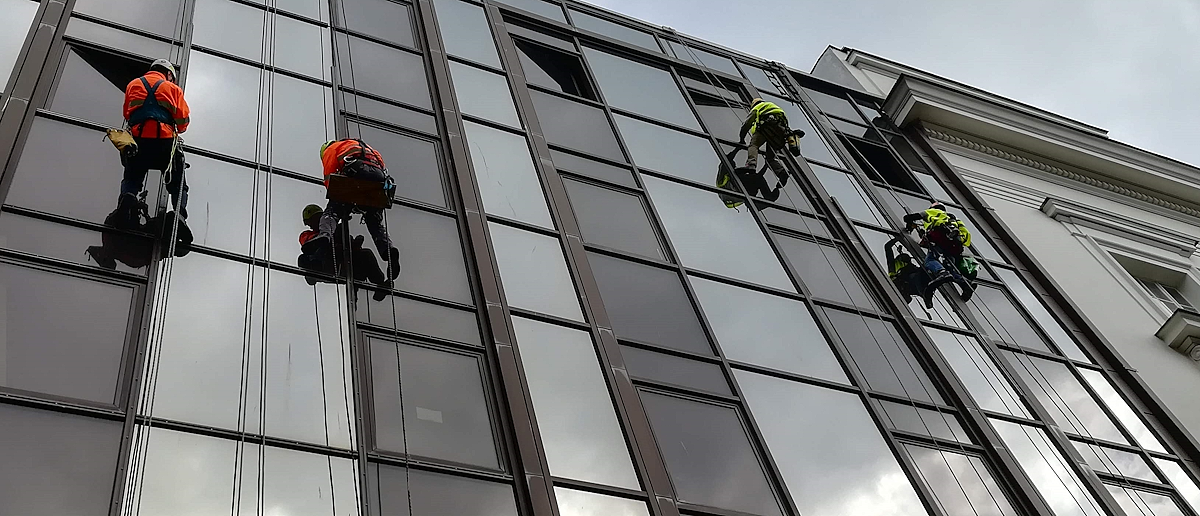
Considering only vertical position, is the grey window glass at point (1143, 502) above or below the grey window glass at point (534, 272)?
below

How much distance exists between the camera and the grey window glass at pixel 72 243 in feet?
26.4

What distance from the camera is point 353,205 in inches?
395

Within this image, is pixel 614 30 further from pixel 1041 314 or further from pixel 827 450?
pixel 827 450

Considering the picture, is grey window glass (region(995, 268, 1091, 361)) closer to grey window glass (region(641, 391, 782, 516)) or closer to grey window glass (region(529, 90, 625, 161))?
grey window glass (region(529, 90, 625, 161))

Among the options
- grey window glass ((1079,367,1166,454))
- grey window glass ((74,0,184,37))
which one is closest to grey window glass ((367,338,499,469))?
grey window glass ((74,0,184,37))

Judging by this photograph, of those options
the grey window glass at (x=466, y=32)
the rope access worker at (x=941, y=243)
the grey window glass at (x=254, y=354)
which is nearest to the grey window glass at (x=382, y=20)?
the grey window glass at (x=466, y=32)

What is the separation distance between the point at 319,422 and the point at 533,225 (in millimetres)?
4204

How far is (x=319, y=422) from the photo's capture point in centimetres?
769

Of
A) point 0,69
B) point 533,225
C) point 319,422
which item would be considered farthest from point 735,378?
point 0,69

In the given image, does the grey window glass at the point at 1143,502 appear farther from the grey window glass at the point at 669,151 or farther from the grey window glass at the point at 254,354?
the grey window glass at the point at 254,354

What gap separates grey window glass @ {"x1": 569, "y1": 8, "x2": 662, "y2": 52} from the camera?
17.8 metres

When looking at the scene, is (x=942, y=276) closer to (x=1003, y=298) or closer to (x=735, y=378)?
(x=1003, y=298)

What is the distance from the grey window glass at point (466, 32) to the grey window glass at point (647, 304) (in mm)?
4437

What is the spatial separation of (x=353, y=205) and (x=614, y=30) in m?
9.15
